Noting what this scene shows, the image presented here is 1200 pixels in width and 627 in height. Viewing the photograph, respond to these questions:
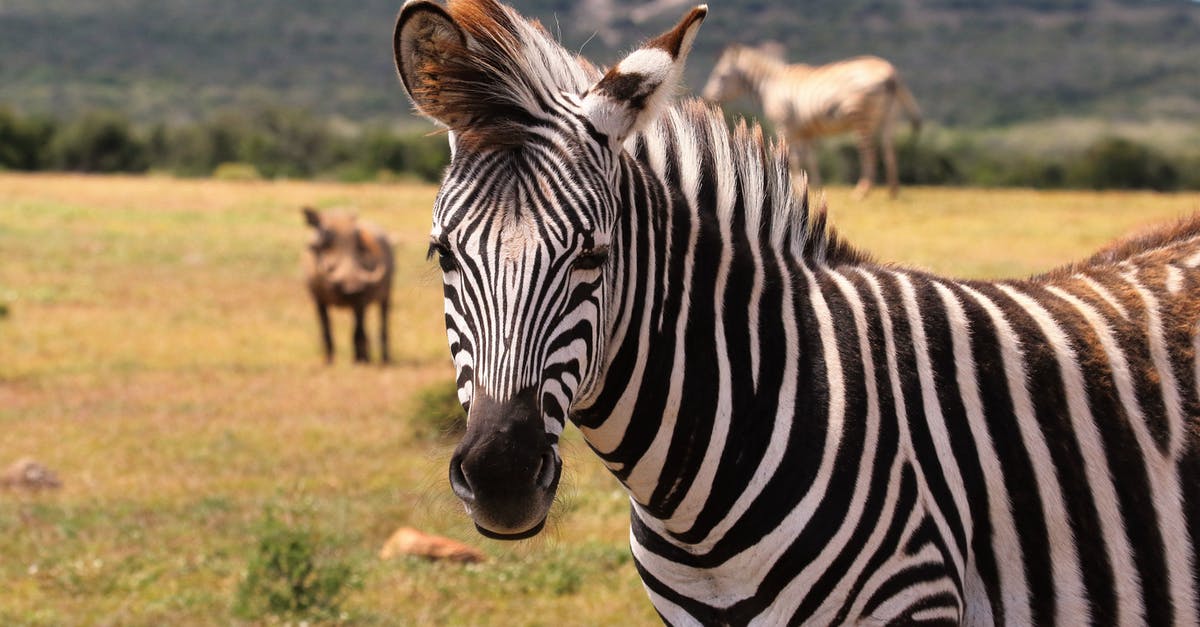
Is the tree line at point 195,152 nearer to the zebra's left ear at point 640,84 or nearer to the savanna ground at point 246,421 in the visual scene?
the savanna ground at point 246,421

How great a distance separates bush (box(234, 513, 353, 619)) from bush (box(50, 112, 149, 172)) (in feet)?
150

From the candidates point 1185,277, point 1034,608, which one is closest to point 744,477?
point 1034,608

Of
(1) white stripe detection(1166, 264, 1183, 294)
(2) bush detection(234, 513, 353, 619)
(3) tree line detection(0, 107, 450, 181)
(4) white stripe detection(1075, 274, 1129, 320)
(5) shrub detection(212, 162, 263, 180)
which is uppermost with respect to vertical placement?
(1) white stripe detection(1166, 264, 1183, 294)

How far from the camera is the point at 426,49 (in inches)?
118

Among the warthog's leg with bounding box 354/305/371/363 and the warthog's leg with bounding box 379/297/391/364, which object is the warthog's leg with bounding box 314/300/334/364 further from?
the warthog's leg with bounding box 379/297/391/364

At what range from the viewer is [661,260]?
3094 millimetres

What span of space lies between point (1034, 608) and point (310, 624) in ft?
14.2

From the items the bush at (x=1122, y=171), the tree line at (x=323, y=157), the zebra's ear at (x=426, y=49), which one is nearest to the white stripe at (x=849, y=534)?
the zebra's ear at (x=426, y=49)

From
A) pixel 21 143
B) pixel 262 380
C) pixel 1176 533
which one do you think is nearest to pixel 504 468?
pixel 1176 533

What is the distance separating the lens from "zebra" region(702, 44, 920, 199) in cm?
2325

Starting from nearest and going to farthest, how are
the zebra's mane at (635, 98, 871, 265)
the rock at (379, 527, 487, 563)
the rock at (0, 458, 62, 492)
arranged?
the zebra's mane at (635, 98, 871, 265) < the rock at (379, 527, 487, 563) < the rock at (0, 458, 62, 492)

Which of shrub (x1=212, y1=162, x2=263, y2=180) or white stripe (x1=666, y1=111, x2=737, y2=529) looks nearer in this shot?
white stripe (x1=666, y1=111, x2=737, y2=529)

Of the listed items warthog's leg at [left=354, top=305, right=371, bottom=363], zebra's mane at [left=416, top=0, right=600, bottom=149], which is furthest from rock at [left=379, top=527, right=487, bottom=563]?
warthog's leg at [left=354, top=305, right=371, bottom=363]

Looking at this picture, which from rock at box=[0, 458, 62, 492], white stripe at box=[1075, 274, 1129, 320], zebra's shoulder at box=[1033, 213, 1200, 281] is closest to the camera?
white stripe at box=[1075, 274, 1129, 320]
